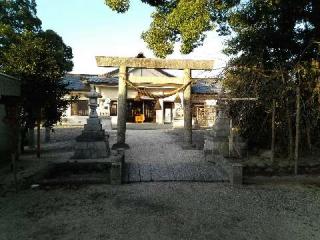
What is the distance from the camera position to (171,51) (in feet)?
40.4

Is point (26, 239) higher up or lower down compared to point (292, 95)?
lower down

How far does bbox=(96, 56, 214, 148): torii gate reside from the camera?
13875 mm

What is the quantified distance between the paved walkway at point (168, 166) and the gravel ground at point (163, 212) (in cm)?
58

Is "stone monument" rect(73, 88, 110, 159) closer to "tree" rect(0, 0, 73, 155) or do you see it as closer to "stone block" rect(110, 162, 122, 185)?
"tree" rect(0, 0, 73, 155)

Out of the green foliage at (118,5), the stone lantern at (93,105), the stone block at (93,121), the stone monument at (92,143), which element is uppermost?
the green foliage at (118,5)

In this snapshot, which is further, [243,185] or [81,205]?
[243,185]

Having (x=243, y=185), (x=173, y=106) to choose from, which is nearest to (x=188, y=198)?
(x=243, y=185)

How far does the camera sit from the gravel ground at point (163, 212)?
18.8 ft

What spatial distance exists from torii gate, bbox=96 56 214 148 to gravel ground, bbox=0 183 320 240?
543 cm

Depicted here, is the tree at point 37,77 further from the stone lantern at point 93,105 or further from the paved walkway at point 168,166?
the paved walkway at point 168,166

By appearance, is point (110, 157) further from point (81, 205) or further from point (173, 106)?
point (173, 106)

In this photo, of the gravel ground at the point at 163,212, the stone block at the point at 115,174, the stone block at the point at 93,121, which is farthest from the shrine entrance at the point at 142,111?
the gravel ground at the point at 163,212

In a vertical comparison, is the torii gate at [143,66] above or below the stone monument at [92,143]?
above

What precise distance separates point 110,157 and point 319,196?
6458 millimetres
